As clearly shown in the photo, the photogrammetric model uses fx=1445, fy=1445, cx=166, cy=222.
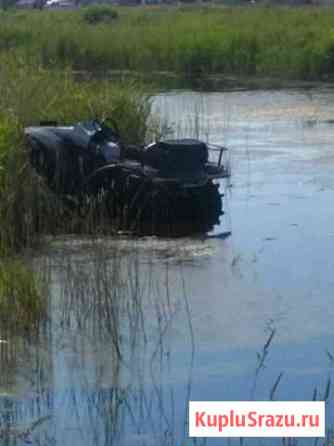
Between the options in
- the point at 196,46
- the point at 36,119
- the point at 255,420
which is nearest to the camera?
the point at 255,420

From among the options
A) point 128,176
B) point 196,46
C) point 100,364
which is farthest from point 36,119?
point 196,46

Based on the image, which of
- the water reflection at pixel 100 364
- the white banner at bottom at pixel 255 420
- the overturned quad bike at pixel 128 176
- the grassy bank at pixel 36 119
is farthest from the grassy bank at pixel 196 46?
the white banner at bottom at pixel 255 420

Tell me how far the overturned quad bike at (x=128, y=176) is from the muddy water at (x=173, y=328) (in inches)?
15.4

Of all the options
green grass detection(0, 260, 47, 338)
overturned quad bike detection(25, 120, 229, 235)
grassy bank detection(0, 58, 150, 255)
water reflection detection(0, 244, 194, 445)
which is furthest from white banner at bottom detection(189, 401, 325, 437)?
overturned quad bike detection(25, 120, 229, 235)

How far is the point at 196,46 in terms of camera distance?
25.5 metres

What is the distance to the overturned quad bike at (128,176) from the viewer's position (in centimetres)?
1077

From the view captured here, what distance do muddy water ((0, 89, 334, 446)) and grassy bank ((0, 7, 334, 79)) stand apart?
12.1m

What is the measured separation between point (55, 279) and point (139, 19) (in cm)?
2577

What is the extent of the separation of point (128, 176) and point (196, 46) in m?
15.0

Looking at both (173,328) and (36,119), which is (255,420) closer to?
(173,328)

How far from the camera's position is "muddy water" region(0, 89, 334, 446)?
21.8ft

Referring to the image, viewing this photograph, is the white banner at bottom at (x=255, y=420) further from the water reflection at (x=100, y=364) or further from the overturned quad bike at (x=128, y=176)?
the overturned quad bike at (x=128, y=176)

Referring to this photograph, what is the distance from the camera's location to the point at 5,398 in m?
6.83

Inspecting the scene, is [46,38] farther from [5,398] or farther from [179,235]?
[5,398]
